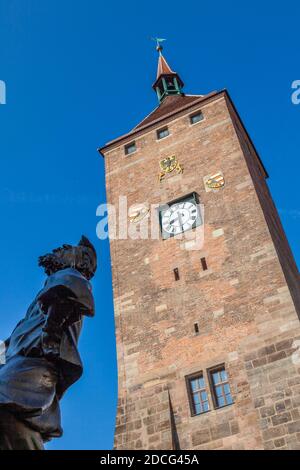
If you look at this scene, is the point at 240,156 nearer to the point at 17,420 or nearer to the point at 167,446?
the point at 167,446

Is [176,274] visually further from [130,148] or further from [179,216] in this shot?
[130,148]

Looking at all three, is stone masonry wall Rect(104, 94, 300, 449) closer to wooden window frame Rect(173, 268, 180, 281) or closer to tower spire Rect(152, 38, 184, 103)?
wooden window frame Rect(173, 268, 180, 281)

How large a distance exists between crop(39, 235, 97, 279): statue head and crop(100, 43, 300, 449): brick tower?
11.6 metres

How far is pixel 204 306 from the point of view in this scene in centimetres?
1742

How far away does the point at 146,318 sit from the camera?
60.1 ft

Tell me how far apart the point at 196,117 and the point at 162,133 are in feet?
5.04

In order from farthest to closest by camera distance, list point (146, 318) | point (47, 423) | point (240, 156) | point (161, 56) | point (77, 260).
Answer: point (161, 56), point (240, 156), point (146, 318), point (77, 260), point (47, 423)

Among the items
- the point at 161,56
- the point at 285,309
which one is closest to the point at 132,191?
the point at 285,309

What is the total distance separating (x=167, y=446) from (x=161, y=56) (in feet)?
87.5

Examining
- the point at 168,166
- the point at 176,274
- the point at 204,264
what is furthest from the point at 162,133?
the point at 204,264

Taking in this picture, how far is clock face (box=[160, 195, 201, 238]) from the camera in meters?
19.9

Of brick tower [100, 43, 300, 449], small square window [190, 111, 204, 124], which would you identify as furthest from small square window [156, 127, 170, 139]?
small square window [190, 111, 204, 124]

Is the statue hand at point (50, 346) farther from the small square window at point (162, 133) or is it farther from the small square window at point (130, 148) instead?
the small square window at point (130, 148)
